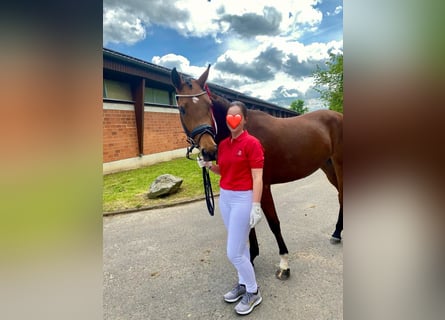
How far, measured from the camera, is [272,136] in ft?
8.55

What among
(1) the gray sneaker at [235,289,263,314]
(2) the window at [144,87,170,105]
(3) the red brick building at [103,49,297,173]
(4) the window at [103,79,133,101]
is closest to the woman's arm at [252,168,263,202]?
(1) the gray sneaker at [235,289,263,314]

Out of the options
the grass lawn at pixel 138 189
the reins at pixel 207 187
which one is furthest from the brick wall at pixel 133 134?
the reins at pixel 207 187

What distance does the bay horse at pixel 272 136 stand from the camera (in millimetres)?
2016

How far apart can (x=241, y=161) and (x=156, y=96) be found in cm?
561

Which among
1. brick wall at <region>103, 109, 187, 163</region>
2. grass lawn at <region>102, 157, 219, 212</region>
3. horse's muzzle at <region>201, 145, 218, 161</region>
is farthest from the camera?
grass lawn at <region>102, 157, 219, 212</region>

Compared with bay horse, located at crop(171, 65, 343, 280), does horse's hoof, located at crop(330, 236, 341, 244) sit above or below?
below

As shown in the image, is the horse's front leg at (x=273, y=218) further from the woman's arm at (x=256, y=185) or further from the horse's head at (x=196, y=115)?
the horse's head at (x=196, y=115)

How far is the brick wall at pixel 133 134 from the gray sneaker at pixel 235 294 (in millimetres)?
2265

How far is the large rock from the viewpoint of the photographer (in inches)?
208

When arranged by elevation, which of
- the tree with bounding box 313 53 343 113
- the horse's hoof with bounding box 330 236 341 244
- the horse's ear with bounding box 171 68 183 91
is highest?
the horse's ear with bounding box 171 68 183 91

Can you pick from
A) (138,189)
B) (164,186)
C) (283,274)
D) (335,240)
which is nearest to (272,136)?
(283,274)

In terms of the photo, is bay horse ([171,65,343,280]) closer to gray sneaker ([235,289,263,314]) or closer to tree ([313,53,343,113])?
gray sneaker ([235,289,263,314])
